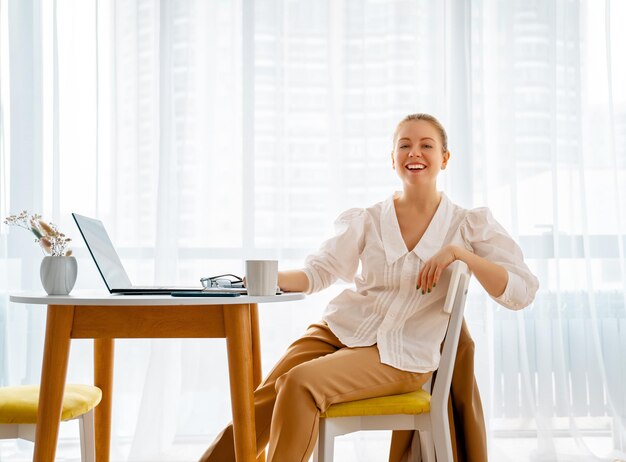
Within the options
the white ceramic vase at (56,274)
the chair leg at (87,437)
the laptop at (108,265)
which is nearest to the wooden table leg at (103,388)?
the chair leg at (87,437)

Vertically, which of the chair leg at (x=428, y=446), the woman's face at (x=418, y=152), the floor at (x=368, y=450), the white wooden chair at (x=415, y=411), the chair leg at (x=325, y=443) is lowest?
the floor at (x=368, y=450)

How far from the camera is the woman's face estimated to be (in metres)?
1.84

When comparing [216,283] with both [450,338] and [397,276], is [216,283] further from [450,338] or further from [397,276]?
[450,338]

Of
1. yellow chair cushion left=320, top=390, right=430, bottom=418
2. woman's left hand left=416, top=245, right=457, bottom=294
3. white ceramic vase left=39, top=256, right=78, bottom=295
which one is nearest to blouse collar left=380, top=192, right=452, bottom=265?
woman's left hand left=416, top=245, right=457, bottom=294

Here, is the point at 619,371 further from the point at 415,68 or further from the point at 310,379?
the point at 310,379

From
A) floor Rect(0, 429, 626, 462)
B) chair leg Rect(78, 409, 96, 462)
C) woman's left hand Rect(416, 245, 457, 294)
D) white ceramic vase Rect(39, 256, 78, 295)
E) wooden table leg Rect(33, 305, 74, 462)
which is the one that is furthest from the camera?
floor Rect(0, 429, 626, 462)

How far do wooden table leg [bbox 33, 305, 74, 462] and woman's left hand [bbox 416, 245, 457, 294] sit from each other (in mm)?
822

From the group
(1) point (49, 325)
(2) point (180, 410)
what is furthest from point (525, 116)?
(1) point (49, 325)

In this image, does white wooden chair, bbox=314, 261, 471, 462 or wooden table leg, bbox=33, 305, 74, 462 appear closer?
wooden table leg, bbox=33, 305, 74, 462

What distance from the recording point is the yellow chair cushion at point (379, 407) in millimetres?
1519

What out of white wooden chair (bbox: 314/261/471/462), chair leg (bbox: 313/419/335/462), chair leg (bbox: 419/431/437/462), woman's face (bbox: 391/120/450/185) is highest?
woman's face (bbox: 391/120/450/185)

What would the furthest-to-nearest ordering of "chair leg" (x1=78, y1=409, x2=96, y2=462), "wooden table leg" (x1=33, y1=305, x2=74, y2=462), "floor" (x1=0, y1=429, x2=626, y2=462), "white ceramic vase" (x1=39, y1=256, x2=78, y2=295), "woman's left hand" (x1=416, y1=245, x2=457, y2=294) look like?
→ "floor" (x1=0, y1=429, x2=626, y2=462), "chair leg" (x1=78, y1=409, x2=96, y2=462), "woman's left hand" (x1=416, y1=245, x2=457, y2=294), "white ceramic vase" (x1=39, y1=256, x2=78, y2=295), "wooden table leg" (x1=33, y1=305, x2=74, y2=462)

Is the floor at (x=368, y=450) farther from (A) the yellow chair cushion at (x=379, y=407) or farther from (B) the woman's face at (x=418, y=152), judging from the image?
(B) the woman's face at (x=418, y=152)

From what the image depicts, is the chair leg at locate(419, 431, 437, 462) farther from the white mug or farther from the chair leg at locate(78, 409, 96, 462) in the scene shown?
the chair leg at locate(78, 409, 96, 462)
